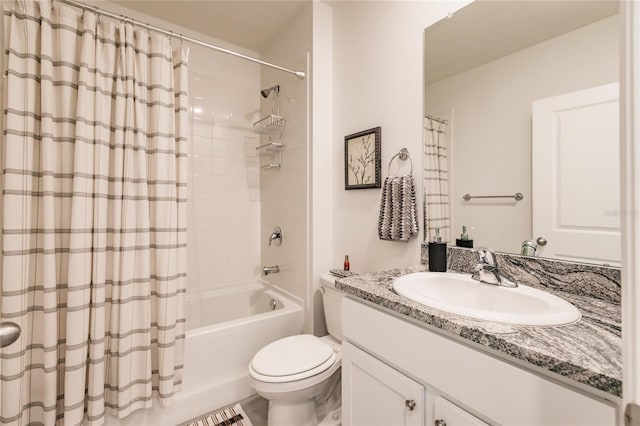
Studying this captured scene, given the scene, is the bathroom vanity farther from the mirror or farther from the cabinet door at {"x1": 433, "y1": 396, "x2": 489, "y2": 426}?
the mirror

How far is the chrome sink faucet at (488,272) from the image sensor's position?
3.10ft

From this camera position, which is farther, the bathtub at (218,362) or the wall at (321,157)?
A: the wall at (321,157)

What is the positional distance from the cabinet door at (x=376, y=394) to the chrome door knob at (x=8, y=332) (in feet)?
2.86

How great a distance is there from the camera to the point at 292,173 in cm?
203

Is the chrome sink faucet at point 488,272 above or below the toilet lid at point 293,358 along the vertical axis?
above

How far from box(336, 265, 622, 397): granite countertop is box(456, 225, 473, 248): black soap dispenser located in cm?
37

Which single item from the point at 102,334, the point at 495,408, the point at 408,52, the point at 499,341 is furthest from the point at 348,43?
the point at 102,334

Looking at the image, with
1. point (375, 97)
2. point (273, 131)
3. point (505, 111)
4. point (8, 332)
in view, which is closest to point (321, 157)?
point (375, 97)

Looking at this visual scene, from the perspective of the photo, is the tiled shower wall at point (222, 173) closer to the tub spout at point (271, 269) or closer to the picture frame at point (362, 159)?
the tub spout at point (271, 269)

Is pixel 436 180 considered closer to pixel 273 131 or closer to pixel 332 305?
pixel 332 305

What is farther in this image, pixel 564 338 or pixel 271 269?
pixel 271 269

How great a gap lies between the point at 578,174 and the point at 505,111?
0.36 m

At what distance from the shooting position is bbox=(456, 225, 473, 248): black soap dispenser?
1.20m

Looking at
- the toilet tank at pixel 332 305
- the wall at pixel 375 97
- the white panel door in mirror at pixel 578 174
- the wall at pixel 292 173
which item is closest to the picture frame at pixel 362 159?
the wall at pixel 375 97
